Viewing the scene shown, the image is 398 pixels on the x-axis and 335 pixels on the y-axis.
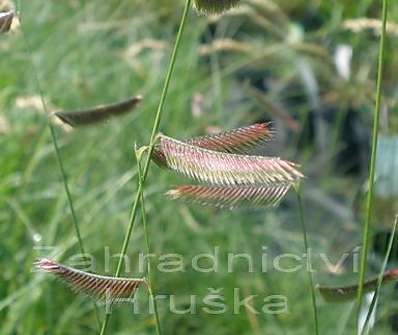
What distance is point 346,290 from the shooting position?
98cm

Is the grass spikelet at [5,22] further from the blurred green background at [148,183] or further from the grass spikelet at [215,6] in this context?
the blurred green background at [148,183]

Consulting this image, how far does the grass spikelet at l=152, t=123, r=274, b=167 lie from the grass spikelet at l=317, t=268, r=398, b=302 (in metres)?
0.20

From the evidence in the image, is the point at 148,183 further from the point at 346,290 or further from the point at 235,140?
the point at 235,140

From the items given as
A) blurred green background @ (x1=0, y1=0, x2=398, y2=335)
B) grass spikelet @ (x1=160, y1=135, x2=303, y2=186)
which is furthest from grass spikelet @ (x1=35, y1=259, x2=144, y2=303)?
blurred green background @ (x1=0, y1=0, x2=398, y2=335)

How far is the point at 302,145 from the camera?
3645 millimetres

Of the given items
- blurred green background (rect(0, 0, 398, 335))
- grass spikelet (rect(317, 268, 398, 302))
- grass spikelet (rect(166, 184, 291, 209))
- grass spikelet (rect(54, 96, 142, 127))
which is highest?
grass spikelet (rect(54, 96, 142, 127))

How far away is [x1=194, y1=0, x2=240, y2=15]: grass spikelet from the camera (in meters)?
0.84

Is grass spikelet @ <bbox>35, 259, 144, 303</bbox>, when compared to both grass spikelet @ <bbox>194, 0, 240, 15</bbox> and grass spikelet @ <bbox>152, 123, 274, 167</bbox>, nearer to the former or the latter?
grass spikelet @ <bbox>152, 123, 274, 167</bbox>

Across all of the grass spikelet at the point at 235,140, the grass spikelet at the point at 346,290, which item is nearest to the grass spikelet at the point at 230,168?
the grass spikelet at the point at 235,140

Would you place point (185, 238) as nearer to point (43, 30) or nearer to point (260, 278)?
point (260, 278)

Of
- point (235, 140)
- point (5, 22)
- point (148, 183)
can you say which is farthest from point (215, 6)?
point (148, 183)

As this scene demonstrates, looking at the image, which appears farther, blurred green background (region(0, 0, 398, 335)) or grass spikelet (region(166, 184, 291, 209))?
blurred green background (region(0, 0, 398, 335))

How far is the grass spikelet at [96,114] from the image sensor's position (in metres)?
1.08

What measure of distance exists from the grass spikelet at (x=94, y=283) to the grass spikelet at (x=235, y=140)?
0.11 m
